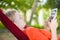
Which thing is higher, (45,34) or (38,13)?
(38,13)

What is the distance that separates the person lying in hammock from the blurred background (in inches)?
2.2

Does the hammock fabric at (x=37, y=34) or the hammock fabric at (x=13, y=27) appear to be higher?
the hammock fabric at (x=13, y=27)

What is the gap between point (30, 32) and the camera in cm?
93

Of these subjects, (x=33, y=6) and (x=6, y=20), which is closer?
(x=6, y=20)

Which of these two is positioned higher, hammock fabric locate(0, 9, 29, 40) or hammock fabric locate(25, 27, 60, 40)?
hammock fabric locate(0, 9, 29, 40)

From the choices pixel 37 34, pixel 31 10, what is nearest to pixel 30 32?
pixel 37 34

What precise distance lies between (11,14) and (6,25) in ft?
0.25

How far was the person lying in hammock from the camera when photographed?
87cm

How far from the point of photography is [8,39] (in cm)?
96

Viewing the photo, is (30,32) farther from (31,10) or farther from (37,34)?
(31,10)

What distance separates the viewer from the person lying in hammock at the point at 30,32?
2.84ft

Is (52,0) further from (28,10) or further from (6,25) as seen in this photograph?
(6,25)

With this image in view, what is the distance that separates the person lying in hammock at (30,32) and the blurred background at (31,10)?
56 millimetres

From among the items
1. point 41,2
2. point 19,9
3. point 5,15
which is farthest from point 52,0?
point 5,15
